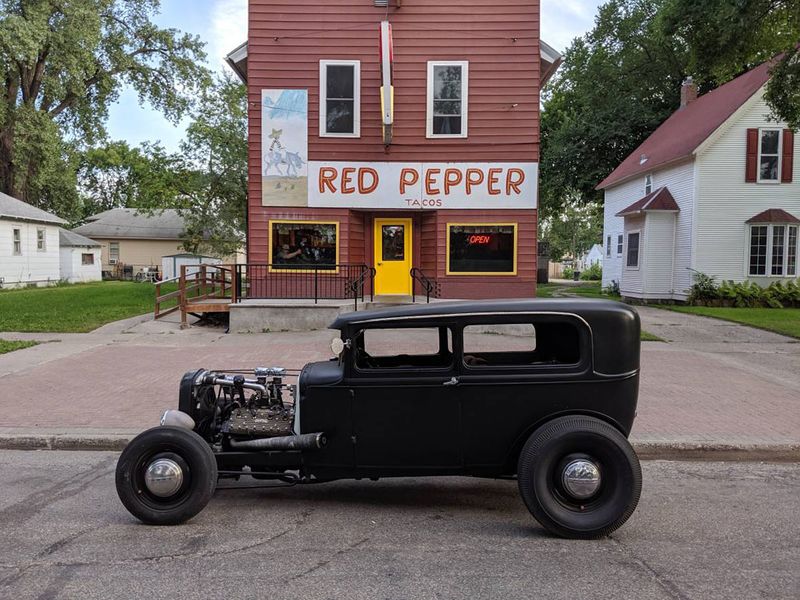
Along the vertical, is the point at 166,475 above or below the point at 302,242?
below

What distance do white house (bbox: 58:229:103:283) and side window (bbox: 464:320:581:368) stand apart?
3832 cm

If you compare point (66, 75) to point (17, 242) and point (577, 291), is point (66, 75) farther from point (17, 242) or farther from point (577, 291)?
point (577, 291)

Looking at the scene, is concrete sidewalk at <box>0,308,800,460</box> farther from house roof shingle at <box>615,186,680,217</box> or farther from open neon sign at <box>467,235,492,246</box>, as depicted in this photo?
house roof shingle at <box>615,186,680,217</box>

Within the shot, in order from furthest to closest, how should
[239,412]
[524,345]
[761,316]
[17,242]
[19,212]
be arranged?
1. [17,242]
2. [19,212]
3. [761,316]
4. [239,412]
5. [524,345]

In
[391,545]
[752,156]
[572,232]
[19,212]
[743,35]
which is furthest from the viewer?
[572,232]

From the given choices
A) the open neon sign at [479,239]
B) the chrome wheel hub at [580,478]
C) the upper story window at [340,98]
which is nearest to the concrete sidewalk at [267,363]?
the chrome wheel hub at [580,478]

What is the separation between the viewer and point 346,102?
16.0m

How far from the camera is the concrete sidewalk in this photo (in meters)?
6.69

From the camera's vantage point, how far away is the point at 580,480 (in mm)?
4316

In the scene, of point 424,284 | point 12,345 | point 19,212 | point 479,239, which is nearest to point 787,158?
point 479,239

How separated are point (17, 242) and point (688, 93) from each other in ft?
109

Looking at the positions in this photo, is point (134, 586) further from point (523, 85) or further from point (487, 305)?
point (523, 85)

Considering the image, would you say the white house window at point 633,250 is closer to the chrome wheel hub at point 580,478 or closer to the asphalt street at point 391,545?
the asphalt street at point 391,545

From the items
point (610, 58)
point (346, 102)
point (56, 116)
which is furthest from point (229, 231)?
point (610, 58)
